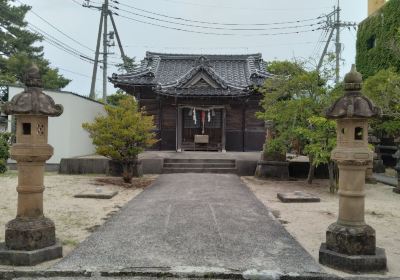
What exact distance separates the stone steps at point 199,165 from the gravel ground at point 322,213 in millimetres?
2493

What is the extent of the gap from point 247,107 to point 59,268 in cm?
1746

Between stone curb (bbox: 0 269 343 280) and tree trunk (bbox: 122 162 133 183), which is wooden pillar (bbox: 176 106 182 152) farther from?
stone curb (bbox: 0 269 343 280)

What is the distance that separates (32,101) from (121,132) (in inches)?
275

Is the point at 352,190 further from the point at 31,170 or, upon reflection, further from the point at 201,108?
the point at 201,108

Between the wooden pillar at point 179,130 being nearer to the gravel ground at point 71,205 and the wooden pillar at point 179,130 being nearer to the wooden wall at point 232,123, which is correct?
the wooden wall at point 232,123

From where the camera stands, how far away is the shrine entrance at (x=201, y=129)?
69.9ft

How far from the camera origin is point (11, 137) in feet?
52.3

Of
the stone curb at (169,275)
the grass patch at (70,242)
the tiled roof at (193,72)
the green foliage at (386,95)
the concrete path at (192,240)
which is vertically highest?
the tiled roof at (193,72)

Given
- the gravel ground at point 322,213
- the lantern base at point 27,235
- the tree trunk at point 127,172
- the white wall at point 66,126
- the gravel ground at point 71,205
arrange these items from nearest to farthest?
the lantern base at point 27,235 → the gravel ground at point 322,213 → the gravel ground at point 71,205 → the tree trunk at point 127,172 → the white wall at point 66,126

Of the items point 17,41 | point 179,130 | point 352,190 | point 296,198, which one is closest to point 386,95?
point 296,198

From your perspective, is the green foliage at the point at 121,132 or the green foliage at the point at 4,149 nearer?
the green foliage at the point at 121,132

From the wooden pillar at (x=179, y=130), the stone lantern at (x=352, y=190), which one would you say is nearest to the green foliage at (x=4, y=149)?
the wooden pillar at (x=179, y=130)

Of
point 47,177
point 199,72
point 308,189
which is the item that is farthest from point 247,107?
point 47,177

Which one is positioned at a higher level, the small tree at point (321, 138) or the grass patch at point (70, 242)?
the small tree at point (321, 138)
